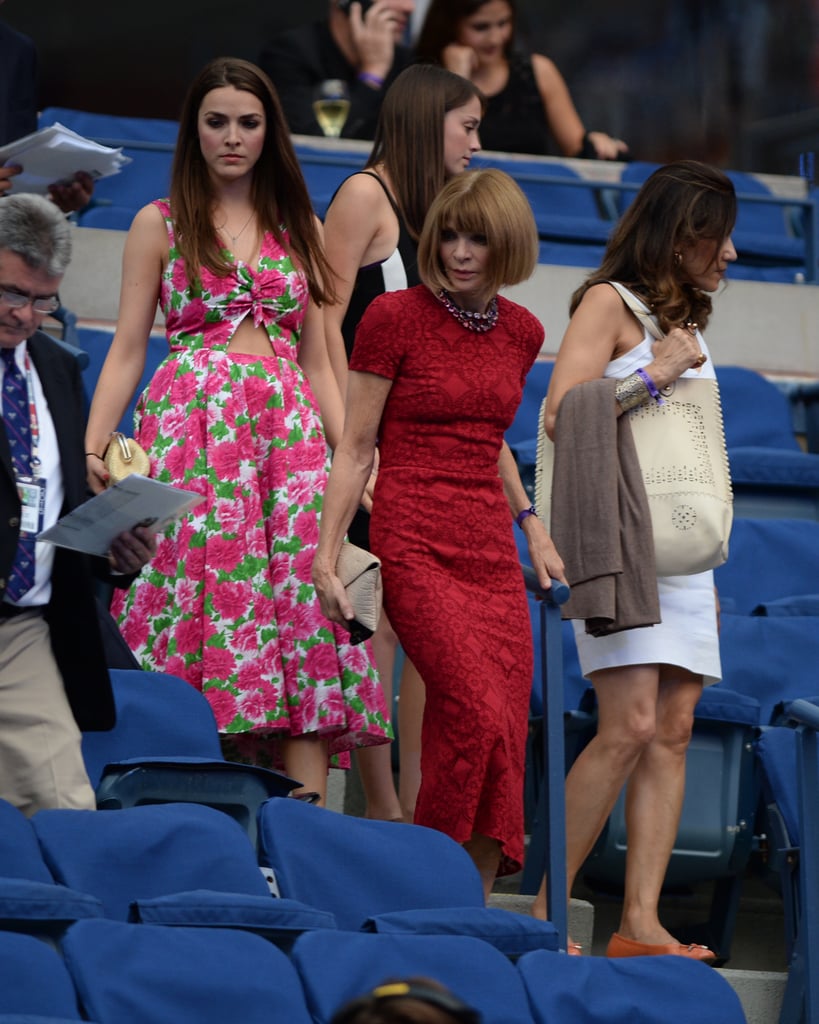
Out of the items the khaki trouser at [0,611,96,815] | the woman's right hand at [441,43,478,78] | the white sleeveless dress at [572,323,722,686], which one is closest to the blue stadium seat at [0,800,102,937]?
the khaki trouser at [0,611,96,815]

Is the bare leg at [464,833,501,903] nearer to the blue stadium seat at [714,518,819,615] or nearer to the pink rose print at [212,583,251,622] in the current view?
the pink rose print at [212,583,251,622]

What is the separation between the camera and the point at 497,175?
12.0 feet

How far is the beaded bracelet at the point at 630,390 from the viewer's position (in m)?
3.88

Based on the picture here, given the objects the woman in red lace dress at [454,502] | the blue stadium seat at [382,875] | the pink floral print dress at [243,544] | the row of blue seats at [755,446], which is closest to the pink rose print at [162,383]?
the pink floral print dress at [243,544]

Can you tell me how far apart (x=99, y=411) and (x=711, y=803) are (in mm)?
1607

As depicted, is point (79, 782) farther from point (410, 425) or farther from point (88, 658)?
point (410, 425)

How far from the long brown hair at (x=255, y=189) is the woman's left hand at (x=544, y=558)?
0.79 meters

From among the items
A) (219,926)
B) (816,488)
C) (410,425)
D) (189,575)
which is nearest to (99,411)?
(189,575)

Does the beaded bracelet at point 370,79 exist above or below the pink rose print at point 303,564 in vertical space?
above

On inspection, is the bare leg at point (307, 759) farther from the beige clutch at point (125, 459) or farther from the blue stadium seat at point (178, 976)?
the blue stadium seat at point (178, 976)

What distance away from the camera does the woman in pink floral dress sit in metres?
3.92

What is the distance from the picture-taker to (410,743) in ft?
13.2

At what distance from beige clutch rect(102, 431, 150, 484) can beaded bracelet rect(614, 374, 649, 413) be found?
0.99 metres

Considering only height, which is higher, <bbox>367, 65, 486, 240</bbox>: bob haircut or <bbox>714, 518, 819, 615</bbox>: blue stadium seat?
<bbox>367, 65, 486, 240</bbox>: bob haircut
